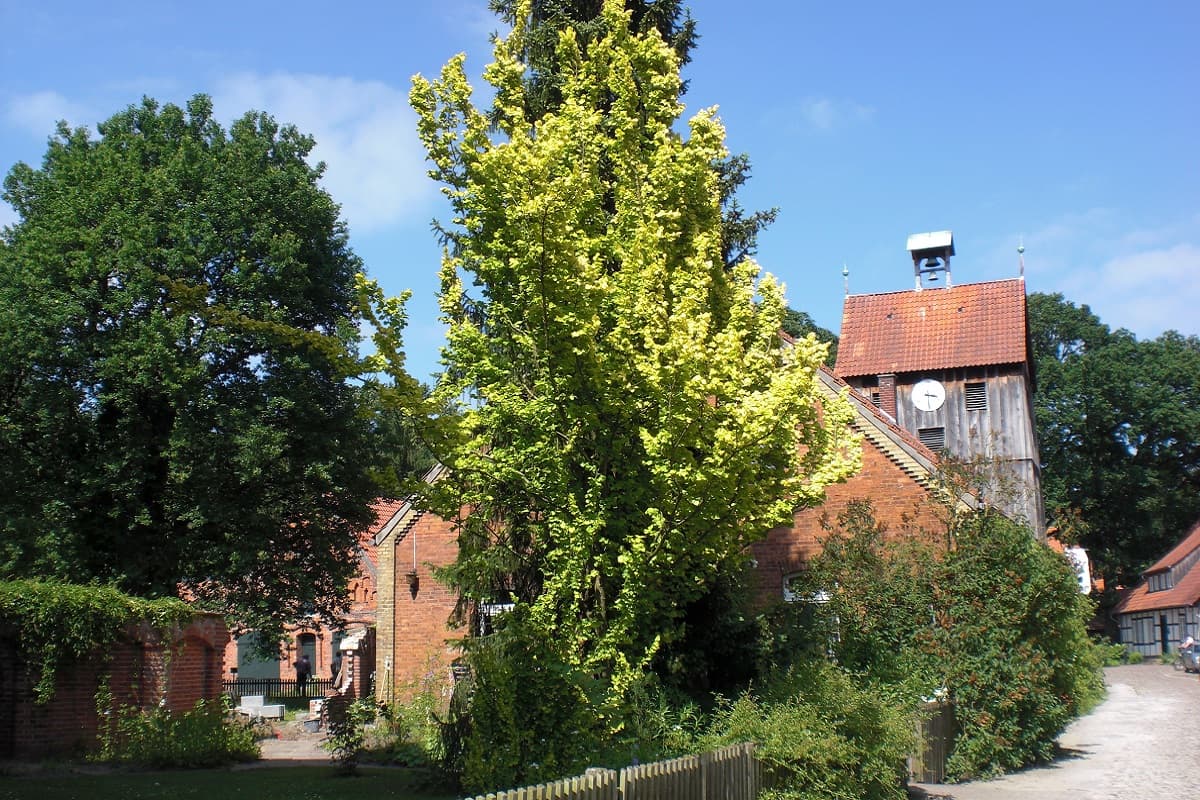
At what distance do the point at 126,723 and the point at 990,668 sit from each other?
45.6 ft

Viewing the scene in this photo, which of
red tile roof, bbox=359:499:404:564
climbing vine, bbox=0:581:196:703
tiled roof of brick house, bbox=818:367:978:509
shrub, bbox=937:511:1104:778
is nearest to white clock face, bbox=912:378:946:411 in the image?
tiled roof of brick house, bbox=818:367:978:509

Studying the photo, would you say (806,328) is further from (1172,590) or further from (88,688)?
(88,688)

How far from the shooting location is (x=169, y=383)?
2147 cm

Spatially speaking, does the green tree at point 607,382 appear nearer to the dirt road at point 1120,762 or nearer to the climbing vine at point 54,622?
the dirt road at point 1120,762

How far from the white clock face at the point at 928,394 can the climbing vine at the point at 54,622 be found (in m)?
29.7

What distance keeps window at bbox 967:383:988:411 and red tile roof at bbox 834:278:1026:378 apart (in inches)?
34.3

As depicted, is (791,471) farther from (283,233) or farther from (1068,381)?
(1068,381)

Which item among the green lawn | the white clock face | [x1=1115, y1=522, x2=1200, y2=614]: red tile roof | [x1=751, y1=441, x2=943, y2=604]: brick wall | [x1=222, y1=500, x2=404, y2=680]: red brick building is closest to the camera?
the green lawn

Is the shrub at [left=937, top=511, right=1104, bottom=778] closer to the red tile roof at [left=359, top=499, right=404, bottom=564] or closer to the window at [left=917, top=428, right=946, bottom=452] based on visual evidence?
the red tile roof at [left=359, top=499, right=404, bottom=564]

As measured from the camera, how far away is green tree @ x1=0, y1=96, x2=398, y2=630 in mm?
21828

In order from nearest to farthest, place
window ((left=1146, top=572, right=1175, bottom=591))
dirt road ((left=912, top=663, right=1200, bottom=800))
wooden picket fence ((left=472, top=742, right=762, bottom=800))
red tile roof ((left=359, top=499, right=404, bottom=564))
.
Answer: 1. wooden picket fence ((left=472, top=742, right=762, bottom=800))
2. dirt road ((left=912, top=663, right=1200, bottom=800))
3. red tile roof ((left=359, top=499, right=404, bottom=564))
4. window ((left=1146, top=572, right=1175, bottom=591))

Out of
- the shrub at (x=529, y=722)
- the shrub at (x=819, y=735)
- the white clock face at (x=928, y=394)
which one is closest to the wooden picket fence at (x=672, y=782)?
the shrub at (x=819, y=735)

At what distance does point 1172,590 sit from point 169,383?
50.8 m

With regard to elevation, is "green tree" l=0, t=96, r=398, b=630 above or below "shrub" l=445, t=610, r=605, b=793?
above
